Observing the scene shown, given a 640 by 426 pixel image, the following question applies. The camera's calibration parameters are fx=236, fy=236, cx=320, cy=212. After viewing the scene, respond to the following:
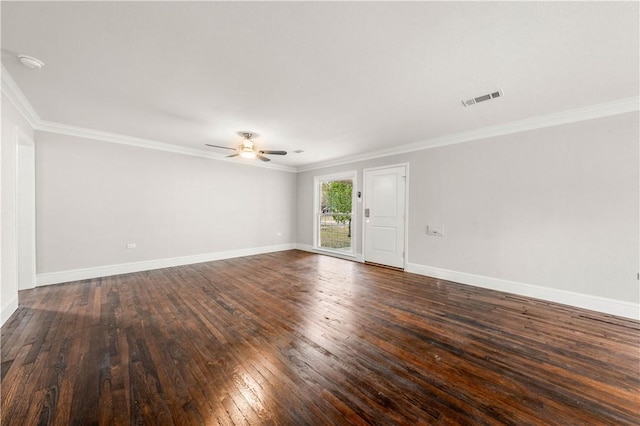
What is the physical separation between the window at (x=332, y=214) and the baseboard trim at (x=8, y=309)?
5614mm

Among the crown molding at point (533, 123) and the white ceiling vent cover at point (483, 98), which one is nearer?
the white ceiling vent cover at point (483, 98)

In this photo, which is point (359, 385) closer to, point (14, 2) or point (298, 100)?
point (298, 100)

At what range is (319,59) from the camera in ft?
7.11

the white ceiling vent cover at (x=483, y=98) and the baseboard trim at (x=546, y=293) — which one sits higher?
the white ceiling vent cover at (x=483, y=98)

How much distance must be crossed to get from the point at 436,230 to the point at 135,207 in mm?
5998

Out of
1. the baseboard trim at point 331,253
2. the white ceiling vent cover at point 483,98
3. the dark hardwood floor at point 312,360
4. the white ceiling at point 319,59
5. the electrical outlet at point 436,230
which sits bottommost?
the dark hardwood floor at point 312,360

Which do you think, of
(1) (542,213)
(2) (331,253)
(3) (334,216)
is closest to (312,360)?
(1) (542,213)

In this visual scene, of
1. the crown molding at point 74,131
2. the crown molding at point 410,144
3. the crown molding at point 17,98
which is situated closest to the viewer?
the crown molding at point 17,98

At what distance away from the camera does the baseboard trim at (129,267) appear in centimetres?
397

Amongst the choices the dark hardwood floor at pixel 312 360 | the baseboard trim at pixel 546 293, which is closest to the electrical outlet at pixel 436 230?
the baseboard trim at pixel 546 293

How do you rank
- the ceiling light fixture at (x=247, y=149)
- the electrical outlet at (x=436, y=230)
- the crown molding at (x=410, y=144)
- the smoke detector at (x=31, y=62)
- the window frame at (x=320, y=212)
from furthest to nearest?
1. the window frame at (x=320, y=212)
2. the electrical outlet at (x=436, y=230)
3. the ceiling light fixture at (x=247, y=149)
4. the crown molding at (x=410, y=144)
5. the smoke detector at (x=31, y=62)

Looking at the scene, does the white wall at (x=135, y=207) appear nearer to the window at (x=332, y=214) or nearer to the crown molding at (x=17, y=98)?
the crown molding at (x=17, y=98)

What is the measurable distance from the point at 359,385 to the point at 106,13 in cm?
325

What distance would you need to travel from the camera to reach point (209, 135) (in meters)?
4.43
